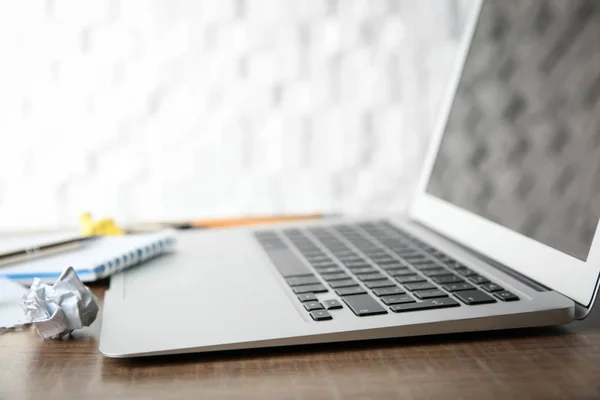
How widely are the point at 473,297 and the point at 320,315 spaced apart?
0.13 meters

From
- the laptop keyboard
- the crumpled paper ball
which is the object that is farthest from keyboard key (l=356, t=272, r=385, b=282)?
the crumpled paper ball

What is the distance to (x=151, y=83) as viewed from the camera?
104cm

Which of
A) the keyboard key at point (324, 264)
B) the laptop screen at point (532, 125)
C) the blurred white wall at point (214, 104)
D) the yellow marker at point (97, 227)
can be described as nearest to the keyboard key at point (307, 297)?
the keyboard key at point (324, 264)

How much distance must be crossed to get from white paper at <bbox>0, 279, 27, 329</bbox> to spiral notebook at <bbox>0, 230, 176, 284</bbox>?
0.06ft

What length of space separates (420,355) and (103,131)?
→ 28.8 inches

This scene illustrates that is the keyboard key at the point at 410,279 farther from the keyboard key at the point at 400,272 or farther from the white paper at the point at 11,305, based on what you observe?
the white paper at the point at 11,305

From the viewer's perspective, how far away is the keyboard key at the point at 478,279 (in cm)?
57

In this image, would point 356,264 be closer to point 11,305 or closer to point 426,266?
point 426,266

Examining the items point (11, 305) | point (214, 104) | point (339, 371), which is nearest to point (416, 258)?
point (339, 371)

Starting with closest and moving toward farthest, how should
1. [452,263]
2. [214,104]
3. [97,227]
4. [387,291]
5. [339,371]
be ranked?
[339,371], [387,291], [452,263], [97,227], [214,104]

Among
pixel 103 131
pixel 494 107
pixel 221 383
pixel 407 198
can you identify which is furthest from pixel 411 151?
pixel 221 383

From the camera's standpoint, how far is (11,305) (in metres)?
0.59

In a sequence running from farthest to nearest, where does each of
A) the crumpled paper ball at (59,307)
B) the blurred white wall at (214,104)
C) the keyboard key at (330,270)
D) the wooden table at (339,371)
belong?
the blurred white wall at (214,104) < the keyboard key at (330,270) < the crumpled paper ball at (59,307) < the wooden table at (339,371)

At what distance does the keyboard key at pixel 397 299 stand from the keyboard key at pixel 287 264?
11 cm
